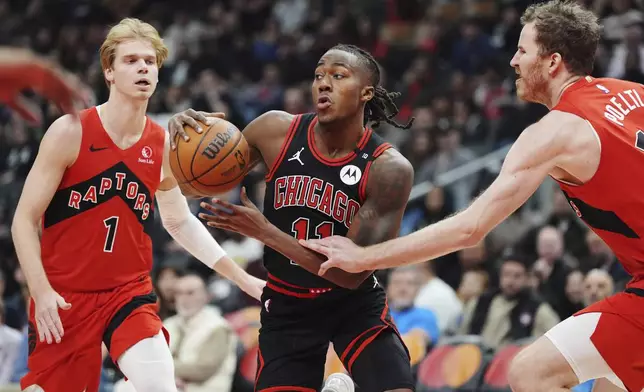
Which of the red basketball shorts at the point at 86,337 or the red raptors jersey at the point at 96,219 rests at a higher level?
the red raptors jersey at the point at 96,219

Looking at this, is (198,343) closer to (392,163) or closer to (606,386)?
(392,163)

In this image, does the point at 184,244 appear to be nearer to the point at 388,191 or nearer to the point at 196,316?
the point at 388,191

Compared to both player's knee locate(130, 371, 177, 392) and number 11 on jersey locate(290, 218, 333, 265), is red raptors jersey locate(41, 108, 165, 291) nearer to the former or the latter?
player's knee locate(130, 371, 177, 392)

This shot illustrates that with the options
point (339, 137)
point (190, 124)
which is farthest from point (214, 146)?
point (339, 137)

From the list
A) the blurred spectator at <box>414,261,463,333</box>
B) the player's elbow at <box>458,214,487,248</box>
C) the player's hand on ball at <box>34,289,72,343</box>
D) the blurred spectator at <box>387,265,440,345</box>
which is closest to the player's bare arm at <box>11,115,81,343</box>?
the player's hand on ball at <box>34,289,72,343</box>

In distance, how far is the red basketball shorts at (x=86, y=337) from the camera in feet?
19.3

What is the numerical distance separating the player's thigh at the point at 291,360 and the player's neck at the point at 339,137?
3.26 feet

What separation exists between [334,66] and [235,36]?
12.9 metres

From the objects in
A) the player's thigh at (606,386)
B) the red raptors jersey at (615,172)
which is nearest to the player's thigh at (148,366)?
the player's thigh at (606,386)

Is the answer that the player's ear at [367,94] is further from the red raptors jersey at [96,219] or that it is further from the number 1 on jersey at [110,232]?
the number 1 on jersey at [110,232]

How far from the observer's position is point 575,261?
10.4 metres

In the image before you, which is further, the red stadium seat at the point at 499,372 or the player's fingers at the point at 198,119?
the red stadium seat at the point at 499,372

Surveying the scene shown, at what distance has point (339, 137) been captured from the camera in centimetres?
578

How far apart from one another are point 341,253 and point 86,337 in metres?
1.70
